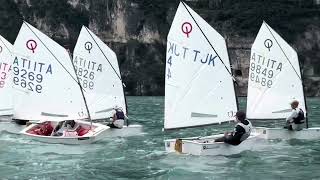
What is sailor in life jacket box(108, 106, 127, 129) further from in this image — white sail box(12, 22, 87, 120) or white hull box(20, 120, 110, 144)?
white sail box(12, 22, 87, 120)

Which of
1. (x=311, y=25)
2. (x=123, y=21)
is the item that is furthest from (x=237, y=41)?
(x=123, y=21)

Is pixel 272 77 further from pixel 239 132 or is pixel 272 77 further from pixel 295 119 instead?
pixel 239 132

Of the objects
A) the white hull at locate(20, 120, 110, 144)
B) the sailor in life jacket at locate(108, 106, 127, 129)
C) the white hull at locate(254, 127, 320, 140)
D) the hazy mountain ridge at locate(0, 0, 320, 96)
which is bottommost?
the white hull at locate(20, 120, 110, 144)

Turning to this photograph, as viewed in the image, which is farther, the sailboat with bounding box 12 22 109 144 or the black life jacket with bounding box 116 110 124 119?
the black life jacket with bounding box 116 110 124 119

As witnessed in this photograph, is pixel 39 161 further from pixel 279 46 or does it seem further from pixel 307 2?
pixel 307 2

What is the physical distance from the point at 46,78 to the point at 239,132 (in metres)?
11.1

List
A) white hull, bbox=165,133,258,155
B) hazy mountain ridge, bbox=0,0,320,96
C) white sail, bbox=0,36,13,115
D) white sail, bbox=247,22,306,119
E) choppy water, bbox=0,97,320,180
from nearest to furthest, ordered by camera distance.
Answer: choppy water, bbox=0,97,320,180
white hull, bbox=165,133,258,155
white sail, bbox=247,22,306,119
white sail, bbox=0,36,13,115
hazy mountain ridge, bbox=0,0,320,96

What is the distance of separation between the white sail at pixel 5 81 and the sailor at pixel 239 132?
19441 millimetres

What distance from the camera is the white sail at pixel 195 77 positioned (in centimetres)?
2378

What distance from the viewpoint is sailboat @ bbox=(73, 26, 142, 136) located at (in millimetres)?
34469

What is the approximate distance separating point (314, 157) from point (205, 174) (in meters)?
6.31

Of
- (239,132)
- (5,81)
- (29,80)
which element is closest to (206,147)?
(239,132)

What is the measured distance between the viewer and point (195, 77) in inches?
945

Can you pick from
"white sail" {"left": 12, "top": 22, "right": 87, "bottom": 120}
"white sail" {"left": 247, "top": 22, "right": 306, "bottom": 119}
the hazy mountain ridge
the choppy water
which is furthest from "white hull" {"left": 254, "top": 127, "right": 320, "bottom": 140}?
the hazy mountain ridge
